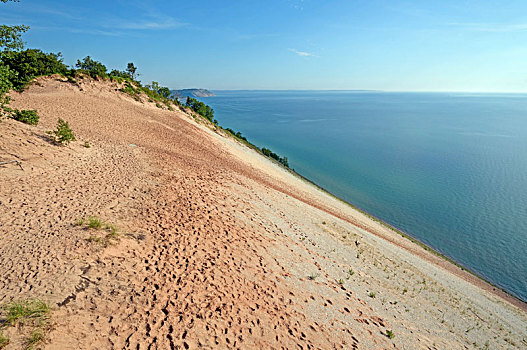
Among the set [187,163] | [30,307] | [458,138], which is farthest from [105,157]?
[458,138]

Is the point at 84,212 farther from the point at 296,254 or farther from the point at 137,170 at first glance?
the point at 296,254

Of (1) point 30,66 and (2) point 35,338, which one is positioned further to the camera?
(1) point 30,66

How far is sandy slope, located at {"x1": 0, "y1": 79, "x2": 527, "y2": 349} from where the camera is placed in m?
5.75

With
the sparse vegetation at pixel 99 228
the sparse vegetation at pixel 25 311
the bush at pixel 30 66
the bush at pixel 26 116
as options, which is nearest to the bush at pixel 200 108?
the bush at pixel 30 66

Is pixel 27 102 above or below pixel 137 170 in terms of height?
above

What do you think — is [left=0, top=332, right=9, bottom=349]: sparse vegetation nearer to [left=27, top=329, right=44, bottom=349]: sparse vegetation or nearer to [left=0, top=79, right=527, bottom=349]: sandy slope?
[left=0, top=79, right=527, bottom=349]: sandy slope

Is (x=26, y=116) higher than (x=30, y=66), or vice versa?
(x=30, y=66)

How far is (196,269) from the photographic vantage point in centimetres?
766

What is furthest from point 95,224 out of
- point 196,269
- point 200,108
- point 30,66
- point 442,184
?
point 200,108

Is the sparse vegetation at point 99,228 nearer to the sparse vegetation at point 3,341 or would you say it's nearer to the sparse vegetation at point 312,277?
the sparse vegetation at point 3,341

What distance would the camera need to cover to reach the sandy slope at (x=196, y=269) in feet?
18.9

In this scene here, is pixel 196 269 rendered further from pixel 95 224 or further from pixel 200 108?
pixel 200 108

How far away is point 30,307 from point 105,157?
1172 cm

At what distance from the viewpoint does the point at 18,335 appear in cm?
455
